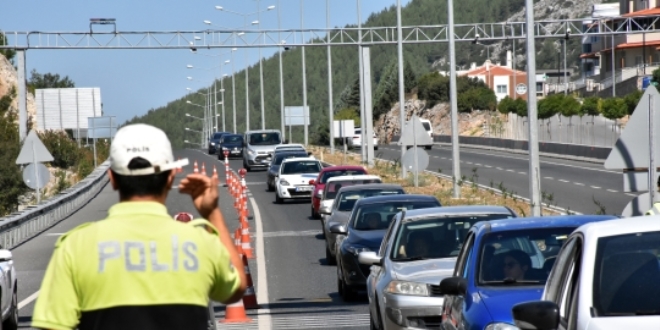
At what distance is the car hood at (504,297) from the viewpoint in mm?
9312

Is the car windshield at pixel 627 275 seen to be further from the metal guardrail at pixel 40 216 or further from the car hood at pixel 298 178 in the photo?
the car hood at pixel 298 178

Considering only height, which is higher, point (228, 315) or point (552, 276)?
point (552, 276)

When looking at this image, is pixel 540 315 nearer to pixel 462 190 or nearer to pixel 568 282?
pixel 568 282

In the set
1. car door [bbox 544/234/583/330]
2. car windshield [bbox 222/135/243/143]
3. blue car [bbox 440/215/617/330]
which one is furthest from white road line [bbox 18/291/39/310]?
car windshield [bbox 222/135/243/143]

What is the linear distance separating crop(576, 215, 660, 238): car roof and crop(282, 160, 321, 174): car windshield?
3719cm

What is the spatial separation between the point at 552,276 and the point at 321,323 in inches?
306

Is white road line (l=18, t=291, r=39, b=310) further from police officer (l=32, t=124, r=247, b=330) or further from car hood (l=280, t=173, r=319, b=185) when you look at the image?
car hood (l=280, t=173, r=319, b=185)

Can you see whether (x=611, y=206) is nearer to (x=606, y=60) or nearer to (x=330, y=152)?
(x=330, y=152)

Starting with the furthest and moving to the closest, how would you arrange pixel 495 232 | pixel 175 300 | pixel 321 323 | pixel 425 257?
pixel 321 323
pixel 425 257
pixel 495 232
pixel 175 300

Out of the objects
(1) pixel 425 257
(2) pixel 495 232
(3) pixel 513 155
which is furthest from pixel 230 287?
(3) pixel 513 155

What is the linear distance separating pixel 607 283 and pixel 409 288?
592cm

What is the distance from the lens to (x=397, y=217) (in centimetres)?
1457

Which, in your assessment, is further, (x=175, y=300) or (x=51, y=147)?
(x=51, y=147)

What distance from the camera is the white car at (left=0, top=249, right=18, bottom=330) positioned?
547 inches
